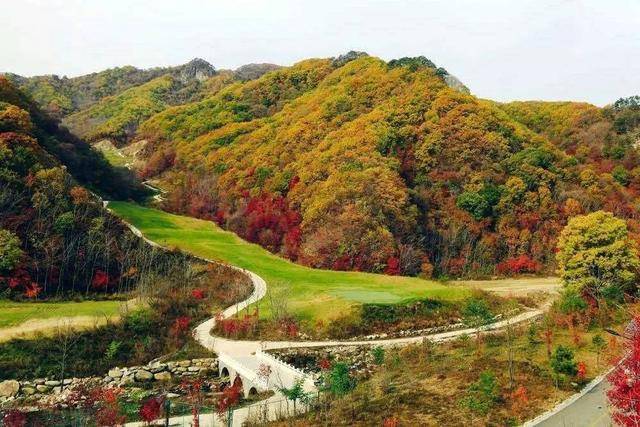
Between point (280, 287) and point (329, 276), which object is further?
point (329, 276)

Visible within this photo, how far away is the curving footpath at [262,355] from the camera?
3045 centimetres

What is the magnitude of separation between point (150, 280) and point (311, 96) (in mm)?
73909

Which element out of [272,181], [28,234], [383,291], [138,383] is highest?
[272,181]

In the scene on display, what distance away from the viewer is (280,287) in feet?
192

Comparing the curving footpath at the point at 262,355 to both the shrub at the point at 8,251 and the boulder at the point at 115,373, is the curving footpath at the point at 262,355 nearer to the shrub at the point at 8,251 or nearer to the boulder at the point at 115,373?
the boulder at the point at 115,373

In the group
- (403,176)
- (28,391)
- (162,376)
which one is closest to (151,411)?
(162,376)

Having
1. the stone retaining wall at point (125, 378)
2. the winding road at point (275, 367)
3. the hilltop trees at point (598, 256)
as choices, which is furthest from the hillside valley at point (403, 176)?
the stone retaining wall at point (125, 378)

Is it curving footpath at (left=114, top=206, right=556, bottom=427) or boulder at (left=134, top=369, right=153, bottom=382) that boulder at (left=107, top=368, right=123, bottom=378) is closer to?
boulder at (left=134, top=369, right=153, bottom=382)

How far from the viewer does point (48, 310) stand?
4491cm

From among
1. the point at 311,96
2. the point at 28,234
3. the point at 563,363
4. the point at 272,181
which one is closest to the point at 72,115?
the point at 311,96

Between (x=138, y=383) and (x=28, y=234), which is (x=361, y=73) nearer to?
(x=28, y=234)

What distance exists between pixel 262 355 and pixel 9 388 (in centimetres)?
1640

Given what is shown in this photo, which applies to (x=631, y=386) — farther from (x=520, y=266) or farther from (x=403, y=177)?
(x=403, y=177)

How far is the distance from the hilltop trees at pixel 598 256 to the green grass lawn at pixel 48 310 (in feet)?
118
